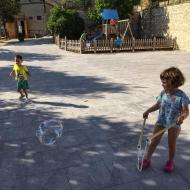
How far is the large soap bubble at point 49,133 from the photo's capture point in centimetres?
552

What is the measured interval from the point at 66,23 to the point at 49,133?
22.4 metres

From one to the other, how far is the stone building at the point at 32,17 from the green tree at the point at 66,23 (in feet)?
61.8

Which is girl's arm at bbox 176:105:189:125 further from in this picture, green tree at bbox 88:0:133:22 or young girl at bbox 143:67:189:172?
green tree at bbox 88:0:133:22

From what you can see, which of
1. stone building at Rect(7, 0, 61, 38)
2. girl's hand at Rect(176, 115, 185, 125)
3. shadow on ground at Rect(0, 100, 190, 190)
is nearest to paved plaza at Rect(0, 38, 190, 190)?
shadow on ground at Rect(0, 100, 190, 190)

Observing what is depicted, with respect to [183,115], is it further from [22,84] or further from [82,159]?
[22,84]

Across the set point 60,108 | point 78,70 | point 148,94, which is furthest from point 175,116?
point 78,70

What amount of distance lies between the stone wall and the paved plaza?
10532 millimetres

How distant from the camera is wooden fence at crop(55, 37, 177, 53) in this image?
67.5ft

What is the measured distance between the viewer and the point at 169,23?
22.7 m

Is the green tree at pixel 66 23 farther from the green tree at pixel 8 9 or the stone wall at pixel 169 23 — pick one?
the green tree at pixel 8 9

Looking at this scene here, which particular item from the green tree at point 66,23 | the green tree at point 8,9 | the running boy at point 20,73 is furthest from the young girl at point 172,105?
the green tree at point 8,9

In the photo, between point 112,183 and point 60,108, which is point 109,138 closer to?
point 112,183

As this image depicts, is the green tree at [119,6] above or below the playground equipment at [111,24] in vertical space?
above

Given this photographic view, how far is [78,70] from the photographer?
1374 cm
